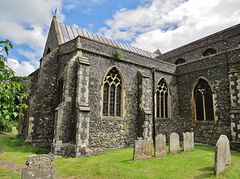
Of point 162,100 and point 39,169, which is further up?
point 162,100

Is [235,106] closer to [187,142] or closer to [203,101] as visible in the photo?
[203,101]

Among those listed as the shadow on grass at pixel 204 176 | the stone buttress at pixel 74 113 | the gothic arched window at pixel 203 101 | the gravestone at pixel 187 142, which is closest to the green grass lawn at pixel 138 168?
the shadow on grass at pixel 204 176

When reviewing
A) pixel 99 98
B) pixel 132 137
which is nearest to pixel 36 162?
pixel 99 98

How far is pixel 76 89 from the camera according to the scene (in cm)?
888

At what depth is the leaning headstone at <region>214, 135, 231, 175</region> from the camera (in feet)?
17.8

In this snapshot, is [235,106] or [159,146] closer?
[159,146]

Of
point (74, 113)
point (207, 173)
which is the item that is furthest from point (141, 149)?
point (74, 113)

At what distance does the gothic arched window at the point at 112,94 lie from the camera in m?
10.4

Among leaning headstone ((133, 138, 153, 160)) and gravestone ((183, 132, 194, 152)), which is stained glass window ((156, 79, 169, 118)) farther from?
leaning headstone ((133, 138, 153, 160))

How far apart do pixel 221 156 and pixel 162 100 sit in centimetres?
814

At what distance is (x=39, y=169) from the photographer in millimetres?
4098

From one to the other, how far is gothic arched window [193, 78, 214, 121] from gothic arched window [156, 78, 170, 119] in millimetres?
2295

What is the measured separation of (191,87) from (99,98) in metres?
8.25

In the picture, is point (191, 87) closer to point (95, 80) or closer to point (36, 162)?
point (95, 80)
